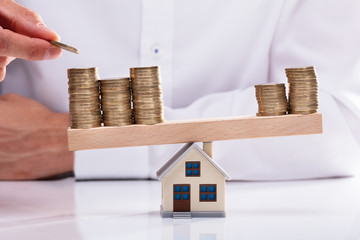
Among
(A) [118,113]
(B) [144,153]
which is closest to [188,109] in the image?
(B) [144,153]

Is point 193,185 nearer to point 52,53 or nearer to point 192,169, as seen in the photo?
point 192,169

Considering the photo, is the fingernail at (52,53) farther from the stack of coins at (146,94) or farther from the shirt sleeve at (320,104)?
the shirt sleeve at (320,104)

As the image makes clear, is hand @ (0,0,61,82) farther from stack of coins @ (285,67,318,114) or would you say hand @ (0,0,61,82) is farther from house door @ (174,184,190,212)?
stack of coins @ (285,67,318,114)

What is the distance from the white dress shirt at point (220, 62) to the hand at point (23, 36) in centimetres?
41

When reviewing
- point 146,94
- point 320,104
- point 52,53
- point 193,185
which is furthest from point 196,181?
point 320,104

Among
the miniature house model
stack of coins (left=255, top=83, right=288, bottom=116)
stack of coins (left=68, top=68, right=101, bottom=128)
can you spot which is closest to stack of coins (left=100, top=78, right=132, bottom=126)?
stack of coins (left=68, top=68, right=101, bottom=128)

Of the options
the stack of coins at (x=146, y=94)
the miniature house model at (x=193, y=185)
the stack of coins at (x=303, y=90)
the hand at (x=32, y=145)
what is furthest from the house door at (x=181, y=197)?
the hand at (x=32, y=145)

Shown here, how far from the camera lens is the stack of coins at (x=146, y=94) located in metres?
0.95

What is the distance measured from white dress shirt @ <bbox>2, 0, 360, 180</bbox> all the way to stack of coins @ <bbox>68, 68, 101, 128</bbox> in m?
0.33

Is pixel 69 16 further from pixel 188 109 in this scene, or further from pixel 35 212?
pixel 35 212

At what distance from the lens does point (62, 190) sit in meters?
1.18

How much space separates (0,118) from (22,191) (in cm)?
26

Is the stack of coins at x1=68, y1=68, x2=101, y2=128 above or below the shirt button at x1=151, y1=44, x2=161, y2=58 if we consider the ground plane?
below

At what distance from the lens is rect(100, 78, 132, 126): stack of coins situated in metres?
0.95
